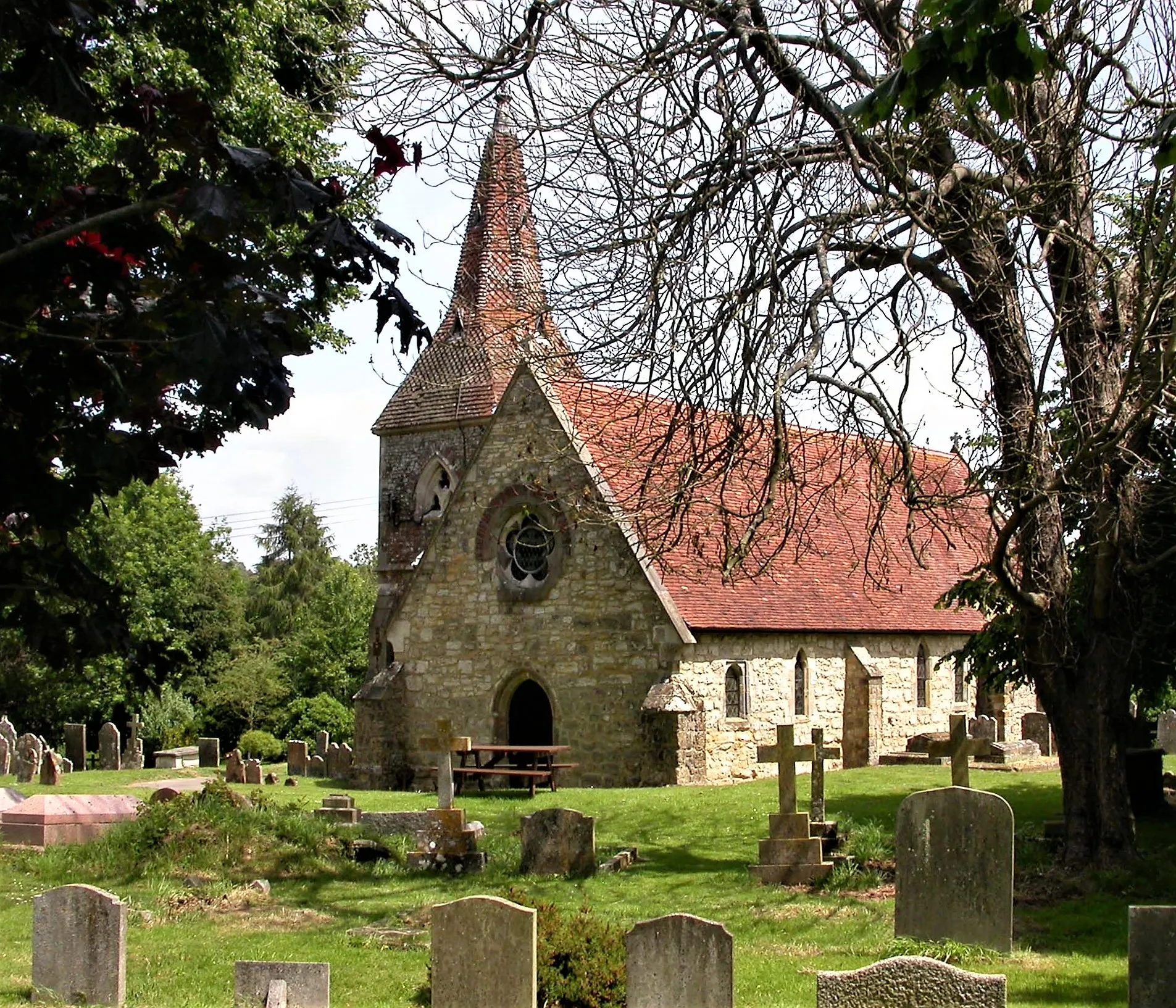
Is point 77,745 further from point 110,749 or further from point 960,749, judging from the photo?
point 960,749

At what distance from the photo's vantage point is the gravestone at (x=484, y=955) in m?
8.55

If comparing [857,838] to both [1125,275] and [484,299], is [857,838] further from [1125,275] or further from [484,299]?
[484,299]

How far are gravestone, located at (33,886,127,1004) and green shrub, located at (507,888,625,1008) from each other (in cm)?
281

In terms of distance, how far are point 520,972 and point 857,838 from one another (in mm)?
8449

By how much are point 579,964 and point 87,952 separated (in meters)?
3.28

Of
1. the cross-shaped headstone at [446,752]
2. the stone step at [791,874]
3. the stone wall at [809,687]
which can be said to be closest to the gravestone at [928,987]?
the stone step at [791,874]

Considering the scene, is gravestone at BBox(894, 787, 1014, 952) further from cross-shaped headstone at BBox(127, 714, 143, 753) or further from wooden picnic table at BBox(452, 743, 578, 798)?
cross-shaped headstone at BBox(127, 714, 143, 753)

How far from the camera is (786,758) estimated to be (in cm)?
1647

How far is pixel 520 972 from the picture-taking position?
28.1 ft

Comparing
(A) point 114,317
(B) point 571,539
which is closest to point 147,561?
(B) point 571,539

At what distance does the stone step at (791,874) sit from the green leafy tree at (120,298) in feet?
31.9

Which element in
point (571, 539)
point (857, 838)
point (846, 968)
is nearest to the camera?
point (846, 968)

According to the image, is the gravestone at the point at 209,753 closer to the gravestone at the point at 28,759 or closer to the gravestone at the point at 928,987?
the gravestone at the point at 28,759

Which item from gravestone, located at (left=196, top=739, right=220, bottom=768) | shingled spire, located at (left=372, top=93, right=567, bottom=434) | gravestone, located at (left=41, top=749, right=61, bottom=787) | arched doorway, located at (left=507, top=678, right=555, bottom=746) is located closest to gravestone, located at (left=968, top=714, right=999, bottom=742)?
arched doorway, located at (left=507, top=678, right=555, bottom=746)
